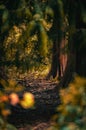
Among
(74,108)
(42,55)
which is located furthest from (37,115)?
(74,108)

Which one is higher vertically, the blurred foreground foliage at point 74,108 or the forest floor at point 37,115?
the blurred foreground foliage at point 74,108

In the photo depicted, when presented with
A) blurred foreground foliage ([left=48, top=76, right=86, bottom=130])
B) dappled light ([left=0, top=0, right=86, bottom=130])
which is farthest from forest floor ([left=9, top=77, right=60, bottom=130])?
blurred foreground foliage ([left=48, top=76, right=86, bottom=130])

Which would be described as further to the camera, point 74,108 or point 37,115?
point 37,115

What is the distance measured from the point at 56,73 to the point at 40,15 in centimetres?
1204

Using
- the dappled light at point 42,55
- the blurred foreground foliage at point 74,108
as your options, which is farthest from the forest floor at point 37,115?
the blurred foreground foliage at point 74,108

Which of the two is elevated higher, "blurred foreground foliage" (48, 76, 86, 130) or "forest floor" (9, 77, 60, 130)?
"blurred foreground foliage" (48, 76, 86, 130)

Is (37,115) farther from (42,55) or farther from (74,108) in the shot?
(74,108)

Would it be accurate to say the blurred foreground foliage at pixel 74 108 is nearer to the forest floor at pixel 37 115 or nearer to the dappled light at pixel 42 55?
the dappled light at pixel 42 55

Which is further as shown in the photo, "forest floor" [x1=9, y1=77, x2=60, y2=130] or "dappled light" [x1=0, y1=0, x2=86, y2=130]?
"forest floor" [x1=9, y1=77, x2=60, y2=130]

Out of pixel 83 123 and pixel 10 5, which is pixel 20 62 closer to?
pixel 10 5

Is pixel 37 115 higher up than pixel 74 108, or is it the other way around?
pixel 74 108

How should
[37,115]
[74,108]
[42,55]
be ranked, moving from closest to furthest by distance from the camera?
[74,108] → [42,55] → [37,115]

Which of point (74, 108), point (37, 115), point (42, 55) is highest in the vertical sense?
point (74, 108)

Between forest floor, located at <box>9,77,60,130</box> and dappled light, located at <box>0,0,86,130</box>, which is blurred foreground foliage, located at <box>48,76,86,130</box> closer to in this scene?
dappled light, located at <box>0,0,86,130</box>
